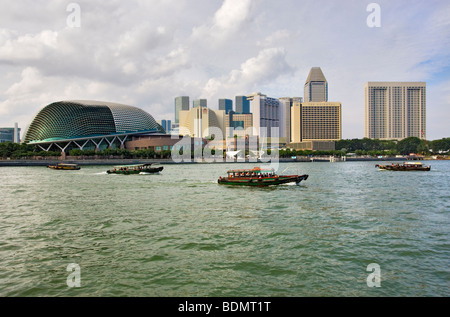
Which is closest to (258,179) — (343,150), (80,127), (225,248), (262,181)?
(262,181)

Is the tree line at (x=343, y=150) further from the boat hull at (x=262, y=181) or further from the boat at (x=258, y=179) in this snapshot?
the boat hull at (x=262, y=181)

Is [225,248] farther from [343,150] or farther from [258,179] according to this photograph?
[343,150]

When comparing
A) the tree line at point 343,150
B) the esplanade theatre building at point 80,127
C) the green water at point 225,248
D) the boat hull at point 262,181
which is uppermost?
the esplanade theatre building at point 80,127

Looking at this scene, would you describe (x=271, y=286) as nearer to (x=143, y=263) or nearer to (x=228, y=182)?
(x=143, y=263)

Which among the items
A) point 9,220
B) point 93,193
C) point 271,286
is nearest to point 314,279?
point 271,286

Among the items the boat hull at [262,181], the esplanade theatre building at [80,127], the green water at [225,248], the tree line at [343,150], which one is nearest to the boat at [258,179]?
the boat hull at [262,181]
